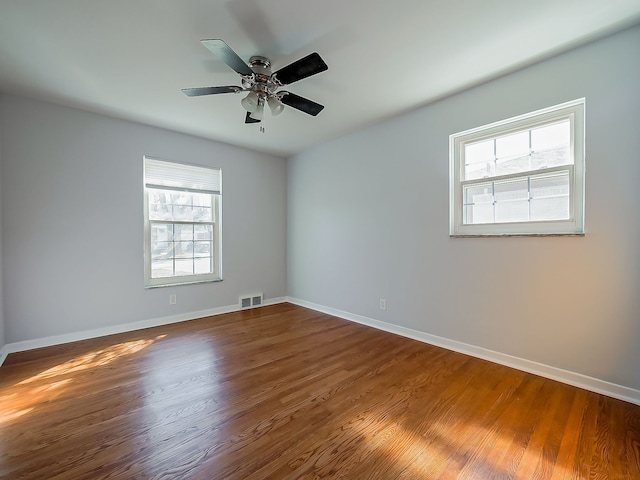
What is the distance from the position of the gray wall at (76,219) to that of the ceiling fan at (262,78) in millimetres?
1745

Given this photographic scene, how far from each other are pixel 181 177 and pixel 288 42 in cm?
257

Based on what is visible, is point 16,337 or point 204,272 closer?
point 16,337

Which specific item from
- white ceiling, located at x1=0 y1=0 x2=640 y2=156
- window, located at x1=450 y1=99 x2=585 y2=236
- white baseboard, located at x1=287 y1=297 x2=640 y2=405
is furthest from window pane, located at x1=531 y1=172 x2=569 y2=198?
white baseboard, located at x1=287 y1=297 x2=640 y2=405

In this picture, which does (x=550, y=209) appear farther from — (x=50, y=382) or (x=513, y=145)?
(x=50, y=382)

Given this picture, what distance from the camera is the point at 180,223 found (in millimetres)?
3850

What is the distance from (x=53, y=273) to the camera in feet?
9.64

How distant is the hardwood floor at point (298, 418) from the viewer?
4.48 feet

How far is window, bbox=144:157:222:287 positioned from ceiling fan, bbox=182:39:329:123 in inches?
68.7


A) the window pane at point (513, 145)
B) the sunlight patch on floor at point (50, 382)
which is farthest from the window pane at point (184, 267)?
the window pane at point (513, 145)

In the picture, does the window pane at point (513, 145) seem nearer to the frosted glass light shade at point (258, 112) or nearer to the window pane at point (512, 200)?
the window pane at point (512, 200)

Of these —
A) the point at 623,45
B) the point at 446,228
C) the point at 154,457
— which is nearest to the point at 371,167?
the point at 446,228

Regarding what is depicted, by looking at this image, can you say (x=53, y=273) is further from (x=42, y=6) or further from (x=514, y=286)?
(x=514, y=286)

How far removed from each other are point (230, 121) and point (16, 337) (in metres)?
3.24

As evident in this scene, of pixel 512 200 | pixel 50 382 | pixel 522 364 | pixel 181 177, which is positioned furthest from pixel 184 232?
pixel 522 364
